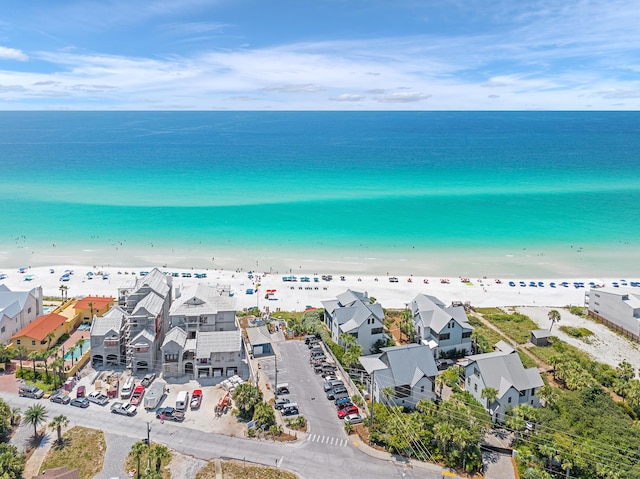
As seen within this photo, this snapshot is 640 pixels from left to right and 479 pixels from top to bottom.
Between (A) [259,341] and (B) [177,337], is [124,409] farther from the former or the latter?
(A) [259,341]

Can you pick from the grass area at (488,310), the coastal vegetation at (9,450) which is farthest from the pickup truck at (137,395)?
the grass area at (488,310)

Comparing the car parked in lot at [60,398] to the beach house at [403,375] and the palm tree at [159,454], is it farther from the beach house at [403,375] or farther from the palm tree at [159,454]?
the beach house at [403,375]

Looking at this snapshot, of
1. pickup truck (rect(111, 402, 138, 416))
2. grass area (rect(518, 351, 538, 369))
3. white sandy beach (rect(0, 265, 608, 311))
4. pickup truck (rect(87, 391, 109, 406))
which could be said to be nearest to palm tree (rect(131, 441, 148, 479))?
pickup truck (rect(111, 402, 138, 416))

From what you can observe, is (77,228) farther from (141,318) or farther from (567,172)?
(567,172)

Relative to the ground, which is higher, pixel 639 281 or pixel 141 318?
pixel 639 281

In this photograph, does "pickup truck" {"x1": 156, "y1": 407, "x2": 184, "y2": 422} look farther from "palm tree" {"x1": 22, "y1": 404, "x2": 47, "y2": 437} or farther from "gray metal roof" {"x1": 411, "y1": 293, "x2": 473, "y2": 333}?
"gray metal roof" {"x1": 411, "y1": 293, "x2": 473, "y2": 333}

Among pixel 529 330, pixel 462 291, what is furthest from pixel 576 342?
pixel 462 291
